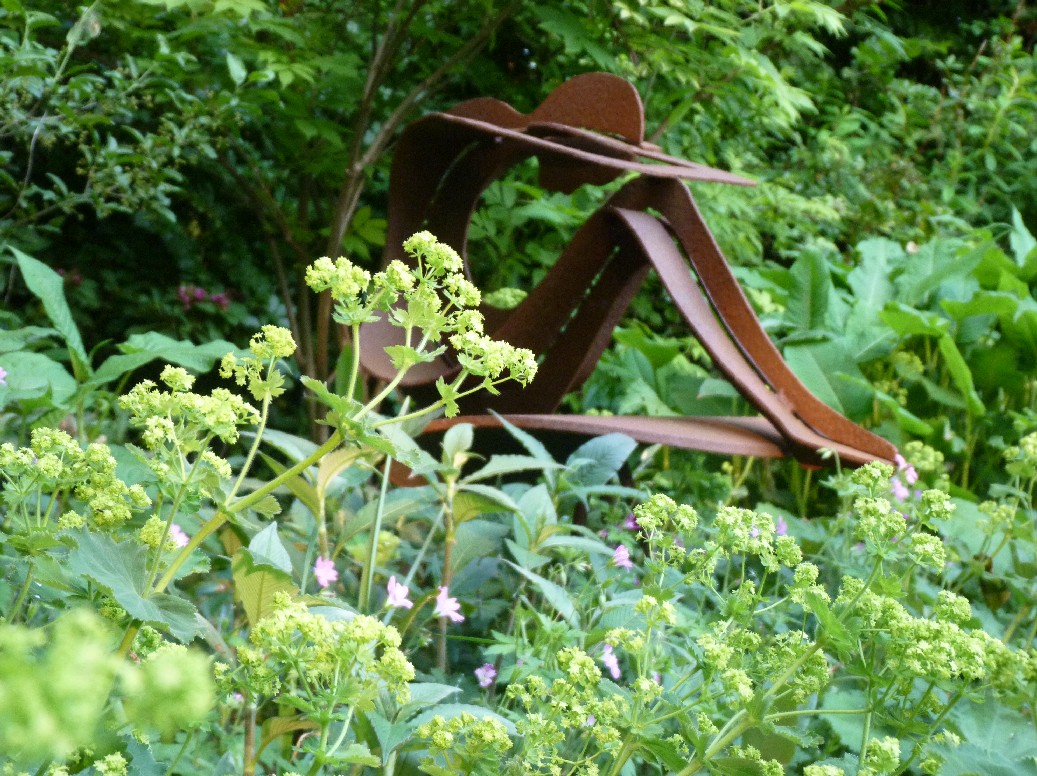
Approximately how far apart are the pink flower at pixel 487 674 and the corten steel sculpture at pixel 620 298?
1.67 feet

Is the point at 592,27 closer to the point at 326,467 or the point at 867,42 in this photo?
the point at 326,467

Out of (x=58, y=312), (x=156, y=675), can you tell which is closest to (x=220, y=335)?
(x=58, y=312)

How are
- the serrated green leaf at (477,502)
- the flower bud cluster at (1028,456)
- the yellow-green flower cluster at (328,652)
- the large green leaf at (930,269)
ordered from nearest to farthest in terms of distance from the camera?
the yellow-green flower cluster at (328,652), the serrated green leaf at (477,502), the flower bud cluster at (1028,456), the large green leaf at (930,269)

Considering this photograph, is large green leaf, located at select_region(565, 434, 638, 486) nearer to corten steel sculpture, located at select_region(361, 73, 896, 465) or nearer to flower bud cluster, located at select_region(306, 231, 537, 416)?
corten steel sculpture, located at select_region(361, 73, 896, 465)

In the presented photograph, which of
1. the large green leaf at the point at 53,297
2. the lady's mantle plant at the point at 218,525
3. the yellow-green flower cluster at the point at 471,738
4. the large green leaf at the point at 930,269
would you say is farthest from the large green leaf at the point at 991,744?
the large green leaf at the point at 930,269

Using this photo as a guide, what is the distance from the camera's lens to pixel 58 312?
1.64m

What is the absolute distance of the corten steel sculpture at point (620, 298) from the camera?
67.1 inches

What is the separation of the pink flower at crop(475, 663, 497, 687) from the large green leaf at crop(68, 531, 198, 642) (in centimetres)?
58

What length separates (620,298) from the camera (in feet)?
6.12

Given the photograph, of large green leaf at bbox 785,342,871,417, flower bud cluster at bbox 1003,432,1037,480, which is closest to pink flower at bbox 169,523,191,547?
flower bud cluster at bbox 1003,432,1037,480

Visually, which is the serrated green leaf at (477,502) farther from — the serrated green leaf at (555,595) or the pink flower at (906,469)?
the pink flower at (906,469)

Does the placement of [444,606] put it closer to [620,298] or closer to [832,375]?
[620,298]

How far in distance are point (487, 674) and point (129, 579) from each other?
654mm

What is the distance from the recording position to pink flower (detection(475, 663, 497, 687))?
46.2 inches
